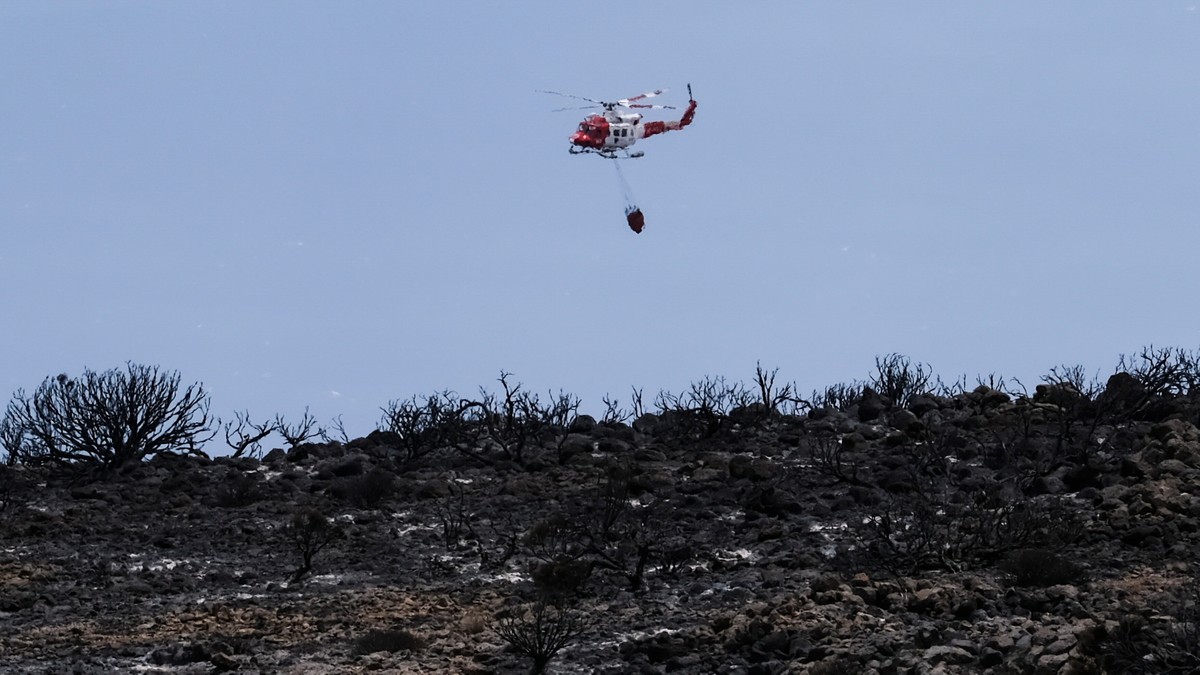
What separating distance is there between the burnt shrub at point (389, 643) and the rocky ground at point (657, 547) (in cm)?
3

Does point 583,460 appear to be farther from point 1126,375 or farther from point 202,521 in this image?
point 1126,375

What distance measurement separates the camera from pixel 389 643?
1429 cm

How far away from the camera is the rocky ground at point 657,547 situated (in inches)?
535

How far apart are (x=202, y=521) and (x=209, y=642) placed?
19.4 feet

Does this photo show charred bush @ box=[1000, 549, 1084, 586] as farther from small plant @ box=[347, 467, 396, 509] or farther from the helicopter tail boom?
the helicopter tail boom

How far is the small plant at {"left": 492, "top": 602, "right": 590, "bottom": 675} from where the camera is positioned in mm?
13602

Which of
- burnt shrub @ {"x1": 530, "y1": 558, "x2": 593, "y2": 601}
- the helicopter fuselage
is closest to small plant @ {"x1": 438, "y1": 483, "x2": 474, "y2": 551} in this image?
burnt shrub @ {"x1": 530, "y1": 558, "x2": 593, "y2": 601}

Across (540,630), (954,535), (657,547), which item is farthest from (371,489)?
(954,535)

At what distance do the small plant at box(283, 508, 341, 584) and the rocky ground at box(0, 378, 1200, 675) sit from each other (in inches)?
3.2

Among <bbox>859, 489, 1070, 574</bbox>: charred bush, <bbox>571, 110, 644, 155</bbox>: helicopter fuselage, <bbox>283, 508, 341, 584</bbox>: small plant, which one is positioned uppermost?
<bbox>571, 110, 644, 155</bbox>: helicopter fuselage

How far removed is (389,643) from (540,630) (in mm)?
1503

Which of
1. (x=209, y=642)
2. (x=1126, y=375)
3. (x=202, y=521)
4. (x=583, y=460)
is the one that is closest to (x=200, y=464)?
(x=202, y=521)

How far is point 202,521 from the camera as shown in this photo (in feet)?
67.9

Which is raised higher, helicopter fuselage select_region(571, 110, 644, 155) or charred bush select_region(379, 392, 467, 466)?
helicopter fuselage select_region(571, 110, 644, 155)
